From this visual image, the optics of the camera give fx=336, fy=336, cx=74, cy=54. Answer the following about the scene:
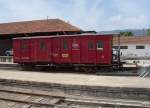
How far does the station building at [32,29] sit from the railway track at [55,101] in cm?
2220

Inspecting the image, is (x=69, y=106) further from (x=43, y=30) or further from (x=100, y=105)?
(x=43, y=30)

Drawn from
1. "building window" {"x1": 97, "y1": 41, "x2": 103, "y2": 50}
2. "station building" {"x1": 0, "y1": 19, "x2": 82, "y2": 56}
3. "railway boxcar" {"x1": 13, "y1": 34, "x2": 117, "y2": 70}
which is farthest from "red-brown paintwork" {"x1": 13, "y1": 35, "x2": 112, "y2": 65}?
"station building" {"x1": 0, "y1": 19, "x2": 82, "y2": 56}

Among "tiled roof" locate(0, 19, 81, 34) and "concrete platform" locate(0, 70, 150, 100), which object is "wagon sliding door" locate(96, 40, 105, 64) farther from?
"tiled roof" locate(0, 19, 81, 34)

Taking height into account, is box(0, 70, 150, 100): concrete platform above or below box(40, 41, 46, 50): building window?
below

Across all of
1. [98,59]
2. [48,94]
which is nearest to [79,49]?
[98,59]

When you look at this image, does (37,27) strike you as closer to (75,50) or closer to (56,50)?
(56,50)

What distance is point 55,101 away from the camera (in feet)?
49.8

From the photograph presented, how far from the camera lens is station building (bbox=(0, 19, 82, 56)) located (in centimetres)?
4062

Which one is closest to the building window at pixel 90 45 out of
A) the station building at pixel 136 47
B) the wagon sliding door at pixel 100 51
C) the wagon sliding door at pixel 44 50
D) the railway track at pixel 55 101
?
the wagon sliding door at pixel 100 51

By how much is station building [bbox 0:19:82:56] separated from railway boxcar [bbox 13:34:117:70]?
41.2ft

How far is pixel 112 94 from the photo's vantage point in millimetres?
15352

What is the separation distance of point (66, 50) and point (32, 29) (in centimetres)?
1974

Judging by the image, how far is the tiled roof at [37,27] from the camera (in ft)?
135

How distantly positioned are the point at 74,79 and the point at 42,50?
613cm
